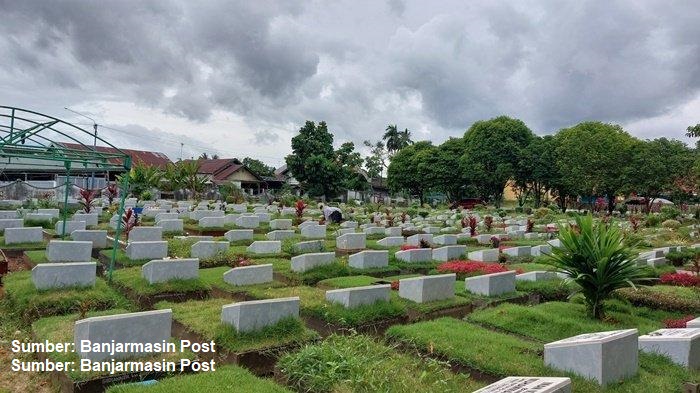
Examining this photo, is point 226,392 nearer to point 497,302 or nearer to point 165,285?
point 165,285

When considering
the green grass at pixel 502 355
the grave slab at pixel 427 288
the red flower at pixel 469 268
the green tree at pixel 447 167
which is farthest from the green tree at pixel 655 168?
the green grass at pixel 502 355

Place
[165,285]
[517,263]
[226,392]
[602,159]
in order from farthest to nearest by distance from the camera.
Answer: [602,159] → [517,263] → [165,285] → [226,392]

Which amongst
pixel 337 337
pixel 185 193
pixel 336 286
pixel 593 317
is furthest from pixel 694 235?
pixel 185 193

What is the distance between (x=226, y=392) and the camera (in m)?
4.42

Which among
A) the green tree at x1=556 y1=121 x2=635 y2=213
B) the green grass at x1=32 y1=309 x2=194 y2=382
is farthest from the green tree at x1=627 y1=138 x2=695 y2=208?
the green grass at x1=32 y1=309 x2=194 y2=382

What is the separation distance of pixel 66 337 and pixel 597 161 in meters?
39.8

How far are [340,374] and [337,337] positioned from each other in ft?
3.75

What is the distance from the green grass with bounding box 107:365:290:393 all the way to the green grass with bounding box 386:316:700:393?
6.94ft

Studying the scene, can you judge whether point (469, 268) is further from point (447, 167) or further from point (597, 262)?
point (447, 167)

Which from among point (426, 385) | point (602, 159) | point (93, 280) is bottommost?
point (426, 385)

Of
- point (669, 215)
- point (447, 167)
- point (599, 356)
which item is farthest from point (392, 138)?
point (599, 356)

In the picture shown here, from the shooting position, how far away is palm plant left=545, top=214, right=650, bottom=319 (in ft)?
23.4

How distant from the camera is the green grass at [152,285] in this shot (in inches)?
311

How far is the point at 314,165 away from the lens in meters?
42.2
